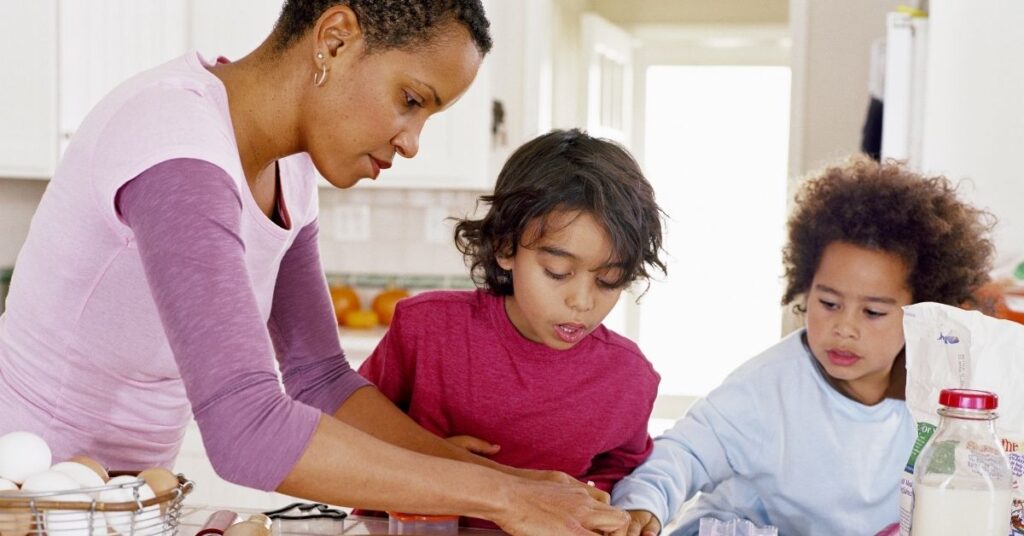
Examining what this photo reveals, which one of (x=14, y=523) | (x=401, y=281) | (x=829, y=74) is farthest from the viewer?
(x=401, y=281)

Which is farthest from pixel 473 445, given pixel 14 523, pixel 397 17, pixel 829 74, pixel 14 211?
pixel 14 211

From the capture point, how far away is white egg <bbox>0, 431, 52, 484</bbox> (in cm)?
90

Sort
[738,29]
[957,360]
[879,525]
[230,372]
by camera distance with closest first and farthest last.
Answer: [230,372] < [957,360] < [879,525] < [738,29]

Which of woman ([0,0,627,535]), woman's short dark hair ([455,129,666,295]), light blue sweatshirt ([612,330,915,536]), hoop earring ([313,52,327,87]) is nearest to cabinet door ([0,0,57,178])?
woman's short dark hair ([455,129,666,295])

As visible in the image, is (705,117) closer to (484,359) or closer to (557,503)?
(484,359)

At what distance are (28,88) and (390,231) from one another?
124 centimetres

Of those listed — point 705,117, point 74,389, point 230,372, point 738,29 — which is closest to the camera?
point 230,372

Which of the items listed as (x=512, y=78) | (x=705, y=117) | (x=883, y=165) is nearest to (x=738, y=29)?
(x=705, y=117)

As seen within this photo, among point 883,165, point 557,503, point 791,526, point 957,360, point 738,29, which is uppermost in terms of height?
point 738,29

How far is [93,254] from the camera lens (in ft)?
3.48

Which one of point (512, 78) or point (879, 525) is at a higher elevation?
point (512, 78)

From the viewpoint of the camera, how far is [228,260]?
891 millimetres

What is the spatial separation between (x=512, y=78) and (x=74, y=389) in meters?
2.72

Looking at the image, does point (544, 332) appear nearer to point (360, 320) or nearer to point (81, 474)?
point (81, 474)
